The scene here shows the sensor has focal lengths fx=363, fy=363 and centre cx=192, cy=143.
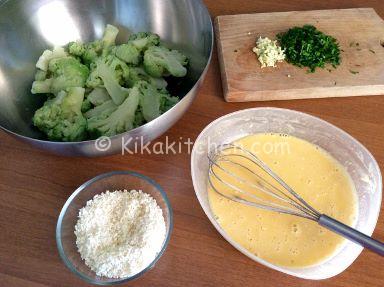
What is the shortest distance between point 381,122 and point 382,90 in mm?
115

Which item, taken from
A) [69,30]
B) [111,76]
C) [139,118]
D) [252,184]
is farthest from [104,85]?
[252,184]

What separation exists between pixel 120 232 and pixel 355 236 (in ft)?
1.53

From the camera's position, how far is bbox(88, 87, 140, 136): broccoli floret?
86 centimetres

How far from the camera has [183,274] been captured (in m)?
0.77

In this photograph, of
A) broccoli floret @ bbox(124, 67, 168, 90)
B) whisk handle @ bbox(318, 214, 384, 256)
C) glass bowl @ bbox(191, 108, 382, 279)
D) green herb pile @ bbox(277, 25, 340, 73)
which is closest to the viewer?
whisk handle @ bbox(318, 214, 384, 256)

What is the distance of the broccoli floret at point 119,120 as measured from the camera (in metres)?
0.86

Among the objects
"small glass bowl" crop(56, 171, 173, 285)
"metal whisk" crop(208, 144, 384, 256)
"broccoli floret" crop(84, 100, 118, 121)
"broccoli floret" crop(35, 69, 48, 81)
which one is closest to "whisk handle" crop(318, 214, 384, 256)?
"metal whisk" crop(208, 144, 384, 256)

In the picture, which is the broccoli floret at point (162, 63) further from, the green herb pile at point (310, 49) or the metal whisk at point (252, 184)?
the green herb pile at point (310, 49)

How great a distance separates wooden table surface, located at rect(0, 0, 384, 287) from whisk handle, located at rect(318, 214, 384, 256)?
14 cm

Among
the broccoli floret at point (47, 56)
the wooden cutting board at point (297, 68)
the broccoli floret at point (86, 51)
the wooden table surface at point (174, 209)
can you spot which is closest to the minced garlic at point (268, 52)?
the wooden cutting board at point (297, 68)

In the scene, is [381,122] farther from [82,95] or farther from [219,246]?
[82,95]

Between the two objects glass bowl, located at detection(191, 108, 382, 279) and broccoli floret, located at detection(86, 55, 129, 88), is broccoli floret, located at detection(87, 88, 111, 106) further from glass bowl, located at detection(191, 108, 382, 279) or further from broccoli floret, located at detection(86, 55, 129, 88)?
glass bowl, located at detection(191, 108, 382, 279)

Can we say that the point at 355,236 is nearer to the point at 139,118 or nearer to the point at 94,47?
the point at 139,118

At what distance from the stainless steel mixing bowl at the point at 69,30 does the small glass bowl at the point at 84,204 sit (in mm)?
Result: 225
